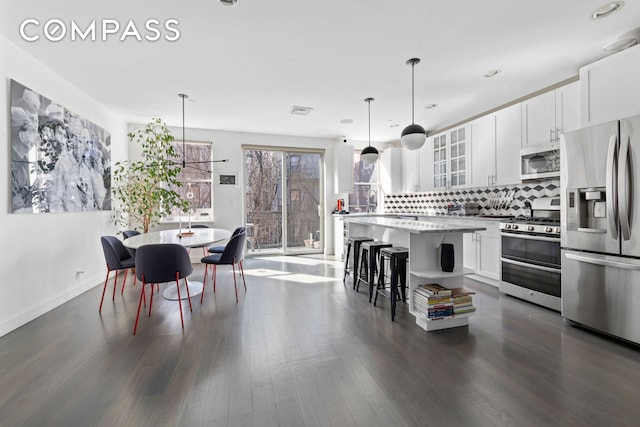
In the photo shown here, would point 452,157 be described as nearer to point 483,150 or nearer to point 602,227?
point 483,150

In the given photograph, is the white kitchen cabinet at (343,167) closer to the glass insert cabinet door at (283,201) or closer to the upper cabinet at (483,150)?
the glass insert cabinet door at (283,201)

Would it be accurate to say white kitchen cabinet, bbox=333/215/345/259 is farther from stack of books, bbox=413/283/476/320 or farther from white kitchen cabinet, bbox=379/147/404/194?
stack of books, bbox=413/283/476/320

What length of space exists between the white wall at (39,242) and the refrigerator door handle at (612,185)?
5294 millimetres

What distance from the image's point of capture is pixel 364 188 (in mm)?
7051

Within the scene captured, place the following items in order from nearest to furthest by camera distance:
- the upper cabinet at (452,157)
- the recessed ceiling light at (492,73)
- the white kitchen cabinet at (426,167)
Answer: the recessed ceiling light at (492,73), the upper cabinet at (452,157), the white kitchen cabinet at (426,167)

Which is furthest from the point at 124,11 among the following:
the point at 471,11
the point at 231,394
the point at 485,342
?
the point at 485,342

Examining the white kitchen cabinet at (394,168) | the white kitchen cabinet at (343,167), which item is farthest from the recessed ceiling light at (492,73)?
the white kitchen cabinet at (343,167)

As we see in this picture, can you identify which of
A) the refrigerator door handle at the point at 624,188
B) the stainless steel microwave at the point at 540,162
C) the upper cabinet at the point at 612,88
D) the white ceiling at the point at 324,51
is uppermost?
the white ceiling at the point at 324,51

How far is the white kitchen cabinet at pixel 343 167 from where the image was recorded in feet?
21.1

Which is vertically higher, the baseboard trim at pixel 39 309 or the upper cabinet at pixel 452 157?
the upper cabinet at pixel 452 157

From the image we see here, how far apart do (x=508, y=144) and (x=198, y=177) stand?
5457 mm

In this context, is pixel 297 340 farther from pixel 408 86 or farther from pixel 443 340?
pixel 408 86

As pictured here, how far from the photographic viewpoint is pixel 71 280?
3.63m

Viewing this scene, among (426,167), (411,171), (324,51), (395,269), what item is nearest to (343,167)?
(411,171)
